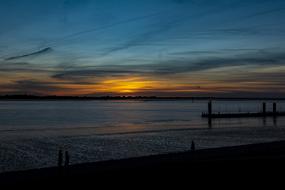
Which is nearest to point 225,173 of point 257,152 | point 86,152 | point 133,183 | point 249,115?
point 133,183

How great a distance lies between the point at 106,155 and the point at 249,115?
80.2 m

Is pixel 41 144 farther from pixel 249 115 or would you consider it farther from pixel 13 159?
pixel 249 115

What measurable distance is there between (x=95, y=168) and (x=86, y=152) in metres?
16.7

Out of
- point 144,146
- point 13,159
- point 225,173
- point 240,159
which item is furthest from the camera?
point 144,146

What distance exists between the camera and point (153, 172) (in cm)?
1566

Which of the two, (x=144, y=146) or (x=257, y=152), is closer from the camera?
(x=257, y=152)

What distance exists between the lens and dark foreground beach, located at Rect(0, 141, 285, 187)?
14.4 metres

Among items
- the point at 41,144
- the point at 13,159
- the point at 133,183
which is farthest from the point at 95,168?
the point at 41,144

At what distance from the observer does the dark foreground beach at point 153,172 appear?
14352 mm

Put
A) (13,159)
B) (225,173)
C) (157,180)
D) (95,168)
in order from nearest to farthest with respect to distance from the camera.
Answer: (157,180) < (225,173) < (95,168) < (13,159)

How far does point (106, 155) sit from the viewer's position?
104 feet

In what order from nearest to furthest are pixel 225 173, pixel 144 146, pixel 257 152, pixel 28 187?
pixel 28 187
pixel 225 173
pixel 257 152
pixel 144 146

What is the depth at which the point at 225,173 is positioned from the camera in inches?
599

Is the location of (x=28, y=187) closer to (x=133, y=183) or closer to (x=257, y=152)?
(x=133, y=183)
